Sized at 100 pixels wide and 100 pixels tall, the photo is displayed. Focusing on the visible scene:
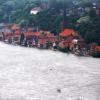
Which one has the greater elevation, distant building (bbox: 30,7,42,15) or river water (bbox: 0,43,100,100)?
distant building (bbox: 30,7,42,15)

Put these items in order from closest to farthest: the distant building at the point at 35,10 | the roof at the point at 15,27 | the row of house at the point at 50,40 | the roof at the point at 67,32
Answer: the row of house at the point at 50,40, the roof at the point at 67,32, the roof at the point at 15,27, the distant building at the point at 35,10

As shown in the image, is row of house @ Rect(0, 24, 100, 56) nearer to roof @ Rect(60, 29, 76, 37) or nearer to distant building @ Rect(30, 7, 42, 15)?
roof @ Rect(60, 29, 76, 37)

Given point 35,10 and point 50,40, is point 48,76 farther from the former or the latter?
point 35,10

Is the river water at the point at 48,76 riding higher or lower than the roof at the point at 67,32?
lower

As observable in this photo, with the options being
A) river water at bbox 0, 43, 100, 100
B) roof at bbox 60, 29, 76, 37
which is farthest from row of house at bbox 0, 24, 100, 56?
river water at bbox 0, 43, 100, 100

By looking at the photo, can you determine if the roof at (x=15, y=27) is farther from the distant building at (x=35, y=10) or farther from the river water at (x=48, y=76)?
the river water at (x=48, y=76)

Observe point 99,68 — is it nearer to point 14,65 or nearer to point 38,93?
point 14,65

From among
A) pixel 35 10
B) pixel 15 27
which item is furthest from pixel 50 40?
pixel 35 10

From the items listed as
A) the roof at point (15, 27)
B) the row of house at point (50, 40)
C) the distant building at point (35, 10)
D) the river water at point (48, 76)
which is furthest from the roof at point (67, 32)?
the distant building at point (35, 10)

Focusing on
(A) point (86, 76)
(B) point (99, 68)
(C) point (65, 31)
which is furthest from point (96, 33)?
(A) point (86, 76)

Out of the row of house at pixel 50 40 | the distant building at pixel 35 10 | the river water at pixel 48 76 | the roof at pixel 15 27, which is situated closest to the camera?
the river water at pixel 48 76
